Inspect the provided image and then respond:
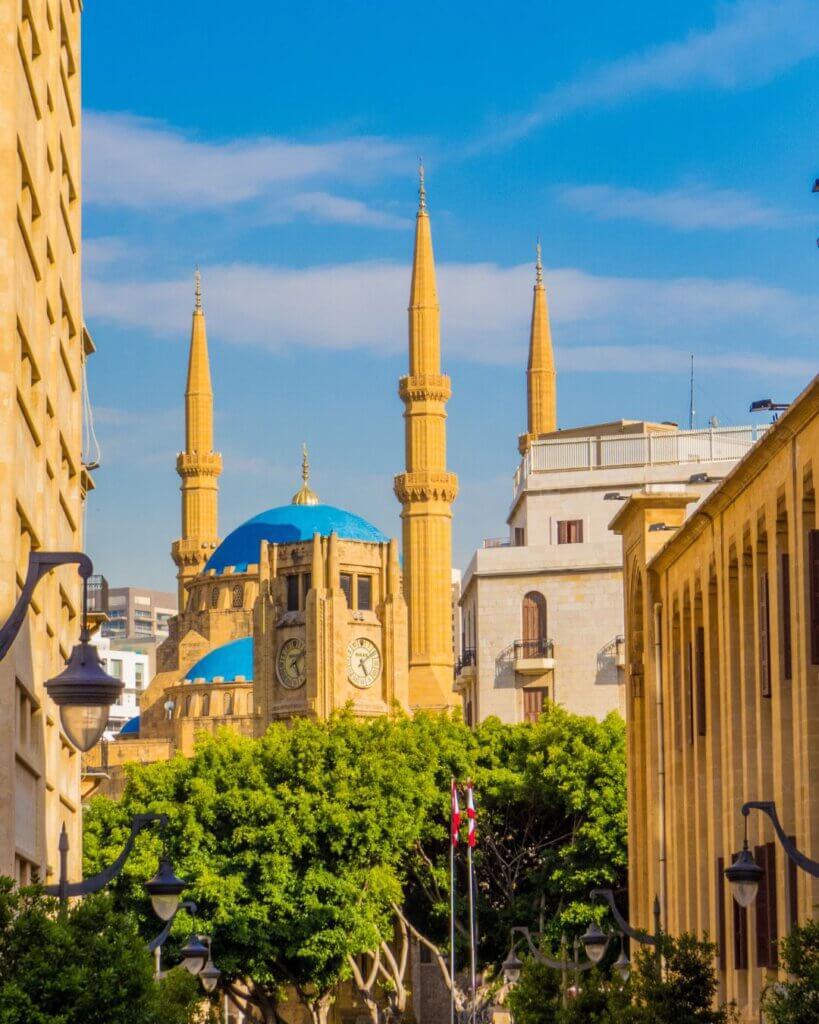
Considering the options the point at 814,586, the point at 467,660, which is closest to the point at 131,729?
the point at 467,660

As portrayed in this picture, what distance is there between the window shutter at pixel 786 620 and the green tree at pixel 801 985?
28.6 feet

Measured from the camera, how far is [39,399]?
30938mm

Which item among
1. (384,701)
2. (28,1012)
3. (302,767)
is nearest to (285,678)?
(384,701)

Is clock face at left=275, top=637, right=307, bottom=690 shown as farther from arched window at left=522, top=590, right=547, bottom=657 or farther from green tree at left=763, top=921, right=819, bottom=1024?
green tree at left=763, top=921, right=819, bottom=1024

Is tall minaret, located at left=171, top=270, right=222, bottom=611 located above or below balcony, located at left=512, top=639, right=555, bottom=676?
above

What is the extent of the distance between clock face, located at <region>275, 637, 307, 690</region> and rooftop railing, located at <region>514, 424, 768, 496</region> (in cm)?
4175

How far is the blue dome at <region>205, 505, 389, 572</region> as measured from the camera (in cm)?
13188

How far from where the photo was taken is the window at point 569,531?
80062 mm

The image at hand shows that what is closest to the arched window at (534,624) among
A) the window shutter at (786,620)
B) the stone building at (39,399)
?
the stone building at (39,399)

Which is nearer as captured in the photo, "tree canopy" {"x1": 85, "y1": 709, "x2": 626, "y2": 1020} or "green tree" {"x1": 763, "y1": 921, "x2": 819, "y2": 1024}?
"green tree" {"x1": 763, "y1": 921, "x2": 819, "y2": 1024}

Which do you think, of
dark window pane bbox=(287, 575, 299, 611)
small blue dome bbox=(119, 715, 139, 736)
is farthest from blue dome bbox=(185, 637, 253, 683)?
small blue dome bbox=(119, 715, 139, 736)

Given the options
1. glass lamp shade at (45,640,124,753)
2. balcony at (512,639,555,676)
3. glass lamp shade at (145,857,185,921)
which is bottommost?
glass lamp shade at (145,857,185,921)

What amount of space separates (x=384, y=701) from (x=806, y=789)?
9338cm

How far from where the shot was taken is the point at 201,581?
5404 inches
